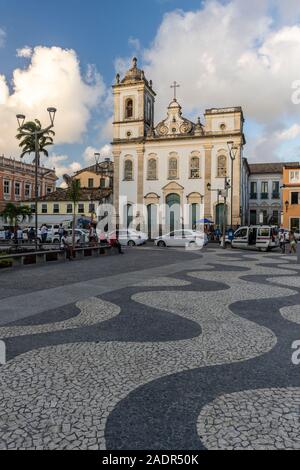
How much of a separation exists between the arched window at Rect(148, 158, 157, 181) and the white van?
1915 centimetres

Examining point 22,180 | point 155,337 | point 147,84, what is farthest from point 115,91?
point 155,337

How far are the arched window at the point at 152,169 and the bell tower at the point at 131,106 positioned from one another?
→ 9.97 ft

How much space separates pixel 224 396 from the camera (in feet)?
11.5

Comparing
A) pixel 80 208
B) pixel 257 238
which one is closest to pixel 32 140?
pixel 80 208

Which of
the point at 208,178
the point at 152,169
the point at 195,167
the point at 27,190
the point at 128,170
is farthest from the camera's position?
the point at 27,190

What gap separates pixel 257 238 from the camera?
2742 centimetres

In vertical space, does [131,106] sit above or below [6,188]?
above

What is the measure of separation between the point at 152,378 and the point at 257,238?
2477 centimetres

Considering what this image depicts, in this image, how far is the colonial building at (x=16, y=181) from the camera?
210 ft

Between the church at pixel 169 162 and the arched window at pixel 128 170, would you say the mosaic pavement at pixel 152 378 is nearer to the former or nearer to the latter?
the church at pixel 169 162

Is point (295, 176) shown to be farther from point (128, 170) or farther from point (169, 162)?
point (128, 170)

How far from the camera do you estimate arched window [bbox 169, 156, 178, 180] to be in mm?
45375
